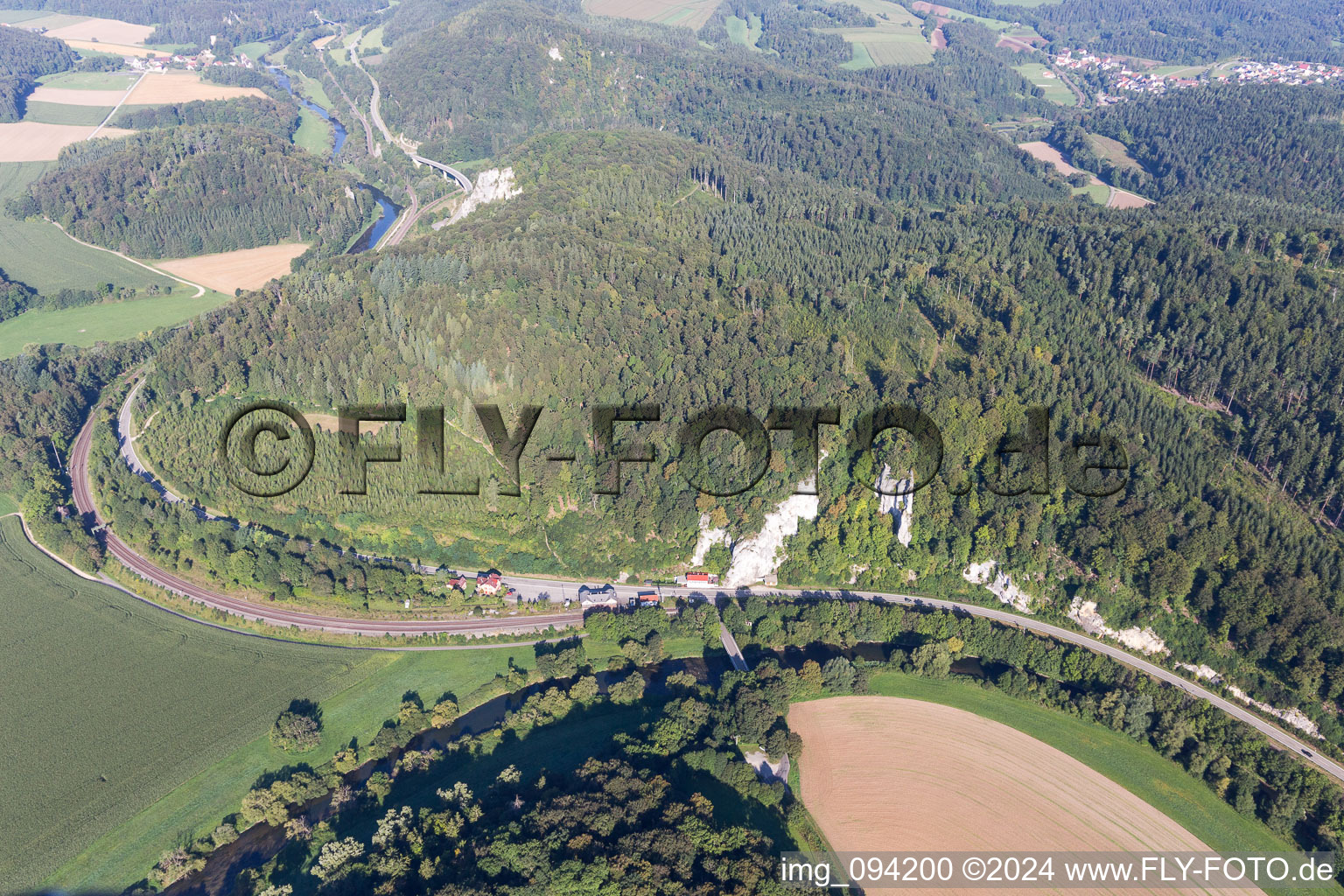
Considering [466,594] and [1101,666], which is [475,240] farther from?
[1101,666]

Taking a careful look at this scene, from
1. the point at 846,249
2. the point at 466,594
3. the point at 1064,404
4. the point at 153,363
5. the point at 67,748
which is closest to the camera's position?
the point at 67,748

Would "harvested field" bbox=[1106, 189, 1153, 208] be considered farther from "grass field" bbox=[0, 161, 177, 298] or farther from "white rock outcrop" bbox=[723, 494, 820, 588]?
"grass field" bbox=[0, 161, 177, 298]

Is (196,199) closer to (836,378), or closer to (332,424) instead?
(332,424)

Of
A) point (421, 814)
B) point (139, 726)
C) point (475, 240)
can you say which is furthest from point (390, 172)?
point (421, 814)

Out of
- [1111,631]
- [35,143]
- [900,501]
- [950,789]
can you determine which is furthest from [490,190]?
[950,789]

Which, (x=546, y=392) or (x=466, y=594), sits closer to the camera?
(x=466, y=594)

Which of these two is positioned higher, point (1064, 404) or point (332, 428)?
point (1064, 404)

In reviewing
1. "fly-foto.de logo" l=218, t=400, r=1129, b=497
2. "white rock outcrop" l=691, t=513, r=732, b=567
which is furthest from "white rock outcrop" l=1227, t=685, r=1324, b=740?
"white rock outcrop" l=691, t=513, r=732, b=567
